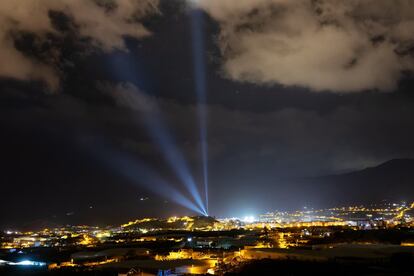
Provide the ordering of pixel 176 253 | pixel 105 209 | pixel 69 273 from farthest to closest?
pixel 105 209
pixel 176 253
pixel 69 273

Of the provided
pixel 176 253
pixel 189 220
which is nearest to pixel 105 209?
pixel 189 220

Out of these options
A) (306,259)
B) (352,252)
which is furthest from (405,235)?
(306,259)

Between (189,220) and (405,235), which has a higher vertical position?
(189,220)

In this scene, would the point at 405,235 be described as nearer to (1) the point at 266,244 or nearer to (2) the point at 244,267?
(1) the point at 266,244

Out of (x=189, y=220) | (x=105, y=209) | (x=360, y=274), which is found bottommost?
(x=360, y=274)

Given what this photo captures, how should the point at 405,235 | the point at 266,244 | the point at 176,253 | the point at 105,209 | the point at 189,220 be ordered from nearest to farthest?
the point at 176,253
the point at 266,244
the point at 405,235
the point at 189,220
the point at 105,209

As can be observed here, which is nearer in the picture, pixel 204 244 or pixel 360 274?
pixel 360 274

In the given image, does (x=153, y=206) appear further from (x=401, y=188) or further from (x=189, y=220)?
(x=401, y=188)

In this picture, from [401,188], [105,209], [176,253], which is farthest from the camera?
[401,188]

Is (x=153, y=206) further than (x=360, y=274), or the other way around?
(x=153, y=206)
